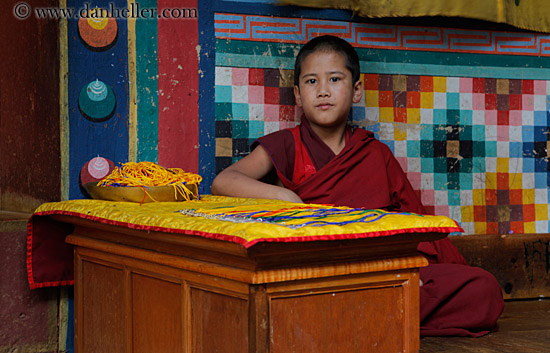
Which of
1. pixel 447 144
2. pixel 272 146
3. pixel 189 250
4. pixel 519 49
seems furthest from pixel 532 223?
pixel 189 250

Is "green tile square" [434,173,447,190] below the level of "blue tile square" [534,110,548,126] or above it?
below

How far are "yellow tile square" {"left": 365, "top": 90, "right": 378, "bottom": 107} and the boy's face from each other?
1.18ft

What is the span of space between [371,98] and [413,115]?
0.77 ft

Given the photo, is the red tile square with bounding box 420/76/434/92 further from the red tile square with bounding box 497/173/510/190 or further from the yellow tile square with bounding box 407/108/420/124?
the red tile square with bounding box 497/173/510/190

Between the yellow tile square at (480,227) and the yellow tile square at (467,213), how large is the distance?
0.13 ft

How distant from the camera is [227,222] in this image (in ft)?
4.71

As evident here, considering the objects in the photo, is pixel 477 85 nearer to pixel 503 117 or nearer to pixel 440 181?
pixel 503 117

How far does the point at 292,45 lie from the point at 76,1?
0.97 metres

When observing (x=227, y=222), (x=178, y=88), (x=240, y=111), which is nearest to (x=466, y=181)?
(x=240, y=111)

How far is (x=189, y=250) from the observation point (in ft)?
5.24

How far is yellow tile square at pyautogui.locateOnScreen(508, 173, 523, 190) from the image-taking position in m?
3.14

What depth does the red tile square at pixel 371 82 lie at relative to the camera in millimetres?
2951

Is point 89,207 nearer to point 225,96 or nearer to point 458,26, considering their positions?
point 225,96

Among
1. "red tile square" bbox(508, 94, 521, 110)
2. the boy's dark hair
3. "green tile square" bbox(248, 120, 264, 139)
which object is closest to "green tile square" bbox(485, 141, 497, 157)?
"red tile square" bbox(508, 94, 521, 110)
